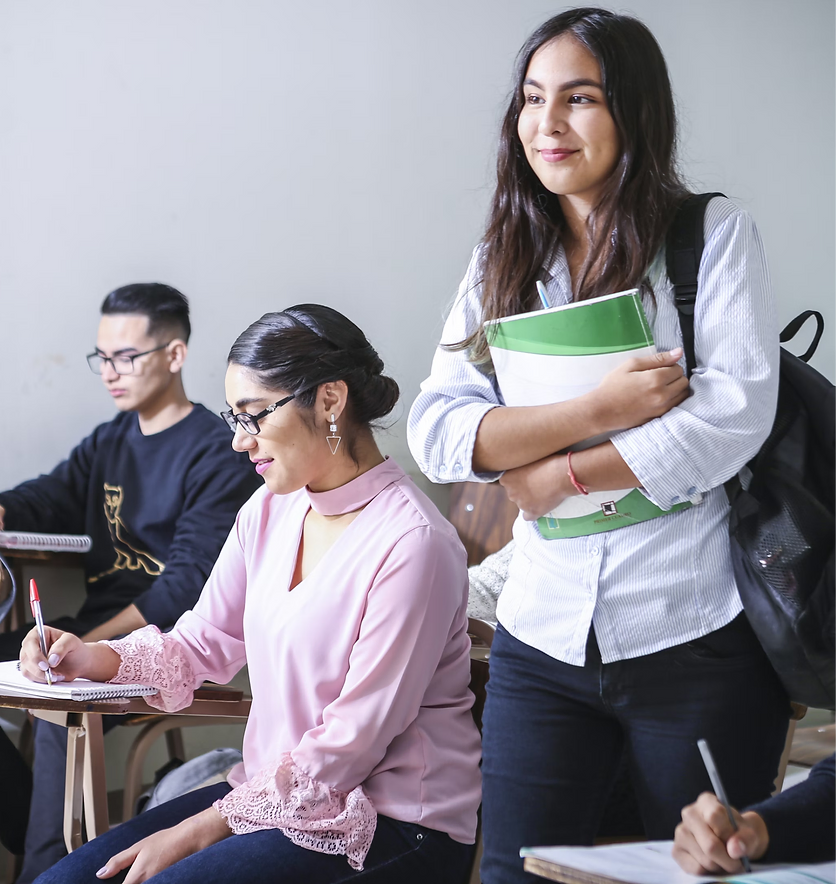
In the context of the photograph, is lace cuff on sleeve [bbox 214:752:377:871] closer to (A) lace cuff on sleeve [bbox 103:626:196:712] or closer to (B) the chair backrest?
(A) lace cuff on sleeve [bbox 103:626:196:712]

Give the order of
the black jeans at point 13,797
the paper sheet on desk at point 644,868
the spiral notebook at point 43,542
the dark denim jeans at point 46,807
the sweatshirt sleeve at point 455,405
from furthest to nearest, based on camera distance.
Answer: the spiral notebook at point 43,542 → the black jeans at point 13,797 → the dark denim jeans at point 46,807 → the sweatshirt sleeve at point 455,405 → the paper sheet on desk at point 644,868

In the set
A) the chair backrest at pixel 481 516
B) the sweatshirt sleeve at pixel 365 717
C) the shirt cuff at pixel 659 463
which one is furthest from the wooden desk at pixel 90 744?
the chair backrest at pixel 481 516

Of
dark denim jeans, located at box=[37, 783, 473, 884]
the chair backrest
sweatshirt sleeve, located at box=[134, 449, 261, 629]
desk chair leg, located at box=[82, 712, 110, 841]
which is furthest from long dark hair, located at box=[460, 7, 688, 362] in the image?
the chair backrest

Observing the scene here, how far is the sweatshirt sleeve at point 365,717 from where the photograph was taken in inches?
47.4

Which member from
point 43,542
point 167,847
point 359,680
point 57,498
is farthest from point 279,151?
point 167,847

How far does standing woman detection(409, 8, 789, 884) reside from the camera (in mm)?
969

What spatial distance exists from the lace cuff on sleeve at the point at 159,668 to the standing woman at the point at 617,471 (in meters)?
0.64

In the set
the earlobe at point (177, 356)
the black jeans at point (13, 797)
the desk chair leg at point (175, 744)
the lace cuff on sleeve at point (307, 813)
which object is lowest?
the desk chair leg at point (175, 744)

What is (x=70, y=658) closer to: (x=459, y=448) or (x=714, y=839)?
(x=459, y=448)

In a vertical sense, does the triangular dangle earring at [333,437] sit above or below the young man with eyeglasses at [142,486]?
above

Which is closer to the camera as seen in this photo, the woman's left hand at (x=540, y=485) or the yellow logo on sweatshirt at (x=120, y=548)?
the woman's left hand at (x=540, y=485)

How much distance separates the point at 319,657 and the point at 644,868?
26.0 inches

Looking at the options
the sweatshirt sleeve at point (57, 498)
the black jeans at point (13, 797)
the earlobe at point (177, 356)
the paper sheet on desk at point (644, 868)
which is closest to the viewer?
the paper sheet on desk at point (644, 868)

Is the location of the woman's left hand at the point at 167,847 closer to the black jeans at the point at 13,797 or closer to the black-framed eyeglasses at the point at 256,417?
the black-framed eyeglasses at the point at 256,417
